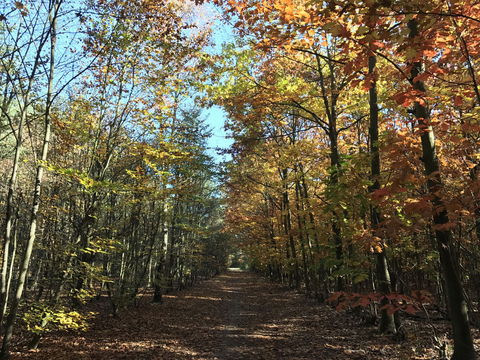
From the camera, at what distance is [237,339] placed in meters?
8.83

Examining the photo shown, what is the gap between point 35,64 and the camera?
249 inches

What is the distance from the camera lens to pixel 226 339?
888 centimetres

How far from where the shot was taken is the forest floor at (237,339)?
6.95 metres

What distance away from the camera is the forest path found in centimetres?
716

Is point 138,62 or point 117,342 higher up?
point 138,62

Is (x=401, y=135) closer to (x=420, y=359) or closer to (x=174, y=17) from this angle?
(x=420, y=359)

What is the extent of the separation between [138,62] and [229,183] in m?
11.8

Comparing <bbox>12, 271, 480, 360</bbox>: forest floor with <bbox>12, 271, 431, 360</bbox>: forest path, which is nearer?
<bbox>12, 271, 480, 360</bbox>: forest floor

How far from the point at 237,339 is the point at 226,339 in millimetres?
338

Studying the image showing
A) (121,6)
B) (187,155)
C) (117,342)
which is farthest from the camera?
(187,155)

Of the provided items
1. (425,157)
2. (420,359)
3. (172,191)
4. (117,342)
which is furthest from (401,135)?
(117,342)

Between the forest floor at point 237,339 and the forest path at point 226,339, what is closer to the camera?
the forest floor at point 237,339

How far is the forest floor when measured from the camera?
22.8 feet

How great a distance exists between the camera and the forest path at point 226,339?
716 centimetres
